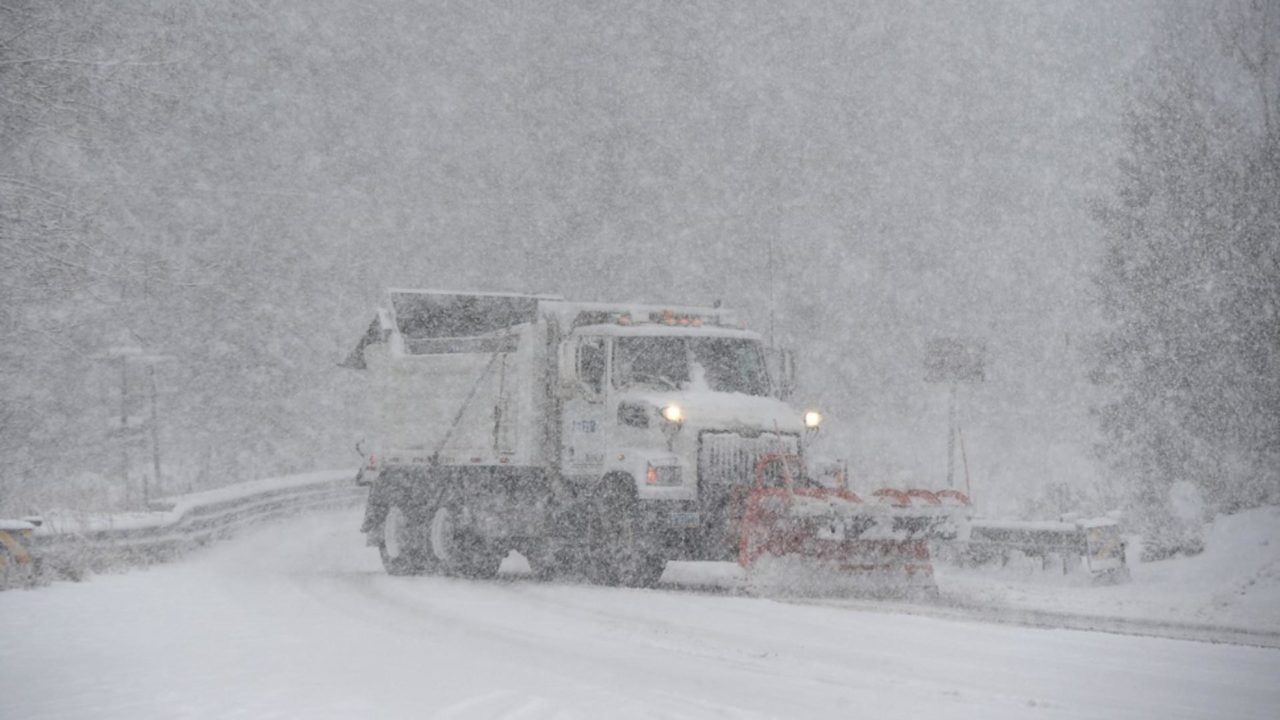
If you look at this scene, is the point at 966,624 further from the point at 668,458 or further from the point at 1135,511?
the point at 1135,511

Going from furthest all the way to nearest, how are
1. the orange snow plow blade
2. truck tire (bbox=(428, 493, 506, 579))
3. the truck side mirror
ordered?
truck tire (bbox=(428, 493, 506, 579)) → the truck side mirror → the orange snow plow blade

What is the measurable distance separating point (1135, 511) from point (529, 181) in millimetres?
57901

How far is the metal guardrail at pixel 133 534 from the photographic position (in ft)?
49.2

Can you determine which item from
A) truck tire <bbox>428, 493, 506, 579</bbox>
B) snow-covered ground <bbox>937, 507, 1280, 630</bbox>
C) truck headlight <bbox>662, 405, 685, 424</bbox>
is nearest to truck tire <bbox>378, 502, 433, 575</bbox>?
truck tire <bbox>428, 493, 506, 579</bbox>

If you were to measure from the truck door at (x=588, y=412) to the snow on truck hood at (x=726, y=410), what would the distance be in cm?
43

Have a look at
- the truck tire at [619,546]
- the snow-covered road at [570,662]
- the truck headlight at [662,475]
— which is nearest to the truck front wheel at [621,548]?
the truck tire at [619,546]

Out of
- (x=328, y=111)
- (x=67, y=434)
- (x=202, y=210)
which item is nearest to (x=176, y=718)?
(x=67, y=434)

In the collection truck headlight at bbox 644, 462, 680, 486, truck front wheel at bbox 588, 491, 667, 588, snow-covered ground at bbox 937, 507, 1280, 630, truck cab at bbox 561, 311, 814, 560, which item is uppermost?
truck cab at bbox 561, 311, 814, 560

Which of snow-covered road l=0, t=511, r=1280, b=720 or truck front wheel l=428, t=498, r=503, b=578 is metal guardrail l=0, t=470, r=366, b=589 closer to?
snow-covered road l=0, t=511, r=1280, b=720

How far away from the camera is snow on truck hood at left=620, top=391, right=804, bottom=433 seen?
14820 mm

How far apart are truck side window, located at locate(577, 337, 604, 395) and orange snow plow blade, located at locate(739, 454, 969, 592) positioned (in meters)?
2.36

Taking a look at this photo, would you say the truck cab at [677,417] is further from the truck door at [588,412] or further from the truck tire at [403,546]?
the truck tire at [403,546]

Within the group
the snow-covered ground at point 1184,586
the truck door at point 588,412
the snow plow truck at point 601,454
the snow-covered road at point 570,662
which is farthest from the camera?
the truck door at point 588,412

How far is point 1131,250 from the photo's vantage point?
22.8 m
